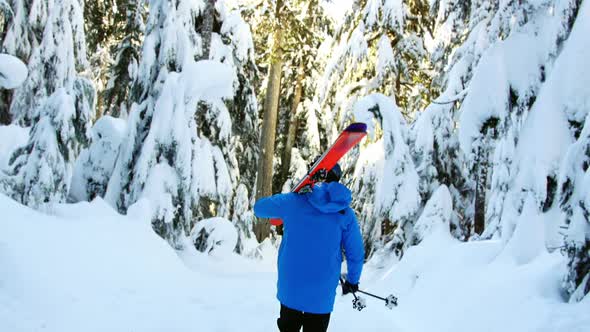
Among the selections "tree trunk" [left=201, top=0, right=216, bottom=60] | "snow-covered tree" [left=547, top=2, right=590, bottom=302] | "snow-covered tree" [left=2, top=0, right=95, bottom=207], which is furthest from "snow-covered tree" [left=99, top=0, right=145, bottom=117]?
"snow-covered tree" [left=547, top=2, right=590, bottom=302]

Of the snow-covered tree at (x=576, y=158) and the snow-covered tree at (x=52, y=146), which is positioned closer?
the snow-covered tree at (x=576, y=158)

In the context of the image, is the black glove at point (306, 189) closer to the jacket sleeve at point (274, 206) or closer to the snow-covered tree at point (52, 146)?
the jacket sleeve at point (274, 206)

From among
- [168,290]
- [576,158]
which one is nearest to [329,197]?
[576,158]

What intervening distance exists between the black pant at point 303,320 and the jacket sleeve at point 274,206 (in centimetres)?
69

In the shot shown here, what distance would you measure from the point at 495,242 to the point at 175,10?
7578mm

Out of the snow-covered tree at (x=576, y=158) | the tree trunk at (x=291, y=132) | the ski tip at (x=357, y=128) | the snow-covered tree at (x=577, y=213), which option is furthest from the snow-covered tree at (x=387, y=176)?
the tree trunk at (x=291, y=132)

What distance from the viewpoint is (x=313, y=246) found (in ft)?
11.8

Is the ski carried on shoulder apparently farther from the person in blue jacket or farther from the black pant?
the black pant

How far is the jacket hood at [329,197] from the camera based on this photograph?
11.5 feet

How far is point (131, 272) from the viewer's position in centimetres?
587

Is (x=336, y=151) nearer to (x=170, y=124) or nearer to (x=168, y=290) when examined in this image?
(x=168, y=290)

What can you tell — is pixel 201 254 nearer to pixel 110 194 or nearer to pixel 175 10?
pixel 110 194

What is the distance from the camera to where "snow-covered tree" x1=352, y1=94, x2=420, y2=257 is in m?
10.9

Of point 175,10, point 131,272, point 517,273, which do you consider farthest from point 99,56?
point 517,273
